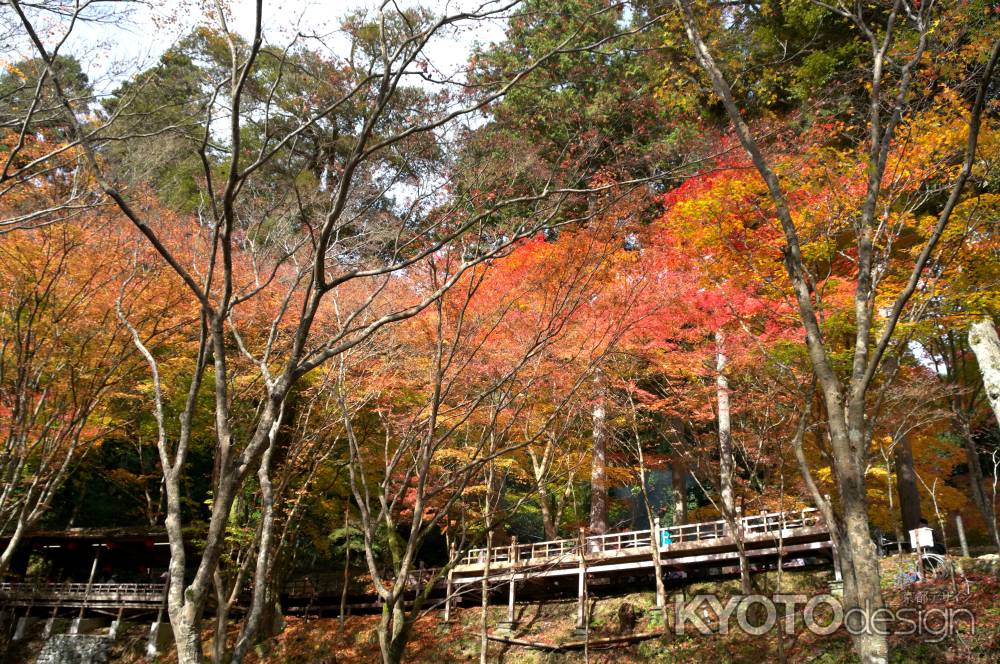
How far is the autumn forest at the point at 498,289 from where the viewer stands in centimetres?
462

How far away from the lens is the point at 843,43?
39.3ft

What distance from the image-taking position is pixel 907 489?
615 inches

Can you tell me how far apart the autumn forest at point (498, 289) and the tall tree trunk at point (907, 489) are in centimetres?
12

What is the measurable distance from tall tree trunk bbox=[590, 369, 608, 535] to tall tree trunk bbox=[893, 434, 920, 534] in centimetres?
702

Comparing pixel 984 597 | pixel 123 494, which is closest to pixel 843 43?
pixel 984 597

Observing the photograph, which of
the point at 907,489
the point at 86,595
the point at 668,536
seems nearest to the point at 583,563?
the point at 668,536

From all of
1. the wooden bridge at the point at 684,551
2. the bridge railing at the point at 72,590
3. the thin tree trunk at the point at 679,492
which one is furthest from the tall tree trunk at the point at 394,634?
the bridge railing at the point at 72,590

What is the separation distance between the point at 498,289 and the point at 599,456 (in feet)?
17.7

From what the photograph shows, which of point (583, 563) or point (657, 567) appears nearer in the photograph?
point (583, 563)

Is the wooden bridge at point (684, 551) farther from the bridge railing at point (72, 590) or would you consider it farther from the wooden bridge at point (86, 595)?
the bridge railing at point (72, 590)

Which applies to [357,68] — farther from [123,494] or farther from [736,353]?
[123,494]

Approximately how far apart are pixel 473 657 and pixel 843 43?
14.3m

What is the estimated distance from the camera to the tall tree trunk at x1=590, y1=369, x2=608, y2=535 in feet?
43.2

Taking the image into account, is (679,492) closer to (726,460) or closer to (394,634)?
(726,460)
